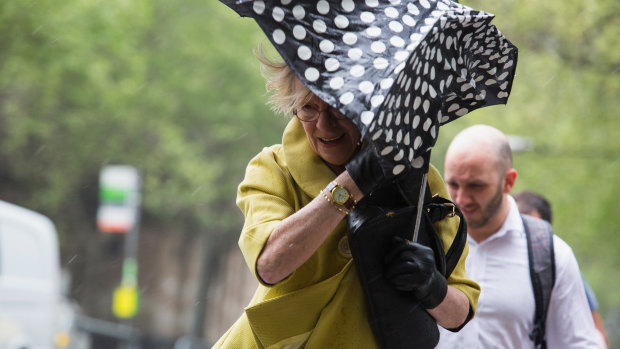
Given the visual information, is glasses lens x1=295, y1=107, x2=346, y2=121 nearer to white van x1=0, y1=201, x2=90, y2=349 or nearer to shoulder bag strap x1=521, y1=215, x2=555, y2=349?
shoulder bag strap x1=521, y1=215, x2=555, y2=349

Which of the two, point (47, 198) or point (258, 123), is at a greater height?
point (258, 123)

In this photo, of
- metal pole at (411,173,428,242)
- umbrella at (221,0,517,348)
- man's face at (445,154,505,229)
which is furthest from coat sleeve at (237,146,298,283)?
man's face at (445,154,505,229)

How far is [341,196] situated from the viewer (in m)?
2.22

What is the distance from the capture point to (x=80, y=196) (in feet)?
76.6

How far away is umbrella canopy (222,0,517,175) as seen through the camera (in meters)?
2.09

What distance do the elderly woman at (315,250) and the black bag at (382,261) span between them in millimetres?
55

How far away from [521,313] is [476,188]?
28.3 inches

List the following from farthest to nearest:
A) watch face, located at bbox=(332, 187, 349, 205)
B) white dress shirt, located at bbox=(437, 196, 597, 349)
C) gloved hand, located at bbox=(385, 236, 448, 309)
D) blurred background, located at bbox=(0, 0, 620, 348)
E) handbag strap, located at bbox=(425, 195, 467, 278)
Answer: blurred background, located at bbox=(0, 0, 620, 348), white dress shirt, located at bbox=(437, 196, 597, 349), handbag strap, located at bbox=(425, 195, 467, 278), gloved hand, located at bbox=(385, 236, 448, 309), watch face, located at bbox=(332, 187, 349, 205)

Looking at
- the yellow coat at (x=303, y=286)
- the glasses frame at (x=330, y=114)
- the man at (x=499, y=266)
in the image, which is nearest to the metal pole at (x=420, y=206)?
the yellow coat at (x=303, y=286)

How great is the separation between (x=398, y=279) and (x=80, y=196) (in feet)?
72.5

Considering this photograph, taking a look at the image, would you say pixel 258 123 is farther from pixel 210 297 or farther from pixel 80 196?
pixel 210 297

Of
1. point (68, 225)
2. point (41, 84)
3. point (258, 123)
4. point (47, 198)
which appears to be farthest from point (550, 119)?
point (68, 225)

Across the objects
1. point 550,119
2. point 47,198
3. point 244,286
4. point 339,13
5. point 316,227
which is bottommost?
point 244,286

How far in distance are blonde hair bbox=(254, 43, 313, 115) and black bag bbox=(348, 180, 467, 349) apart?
0.35 metres
